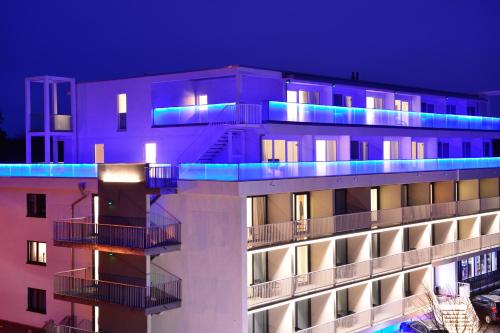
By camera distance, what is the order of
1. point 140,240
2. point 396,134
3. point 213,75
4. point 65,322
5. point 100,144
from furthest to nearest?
1. point 396,134
2. point 100,144
3. point 213,75
4. point 65,322
5. point 140,240

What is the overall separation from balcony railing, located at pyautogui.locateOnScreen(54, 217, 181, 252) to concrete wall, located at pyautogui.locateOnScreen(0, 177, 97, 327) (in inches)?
61.6

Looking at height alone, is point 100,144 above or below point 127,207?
above

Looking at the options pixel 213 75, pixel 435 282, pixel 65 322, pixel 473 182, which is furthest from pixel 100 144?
pixel 473 182

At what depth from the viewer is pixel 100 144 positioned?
3978cm

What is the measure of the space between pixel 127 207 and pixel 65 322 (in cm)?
688

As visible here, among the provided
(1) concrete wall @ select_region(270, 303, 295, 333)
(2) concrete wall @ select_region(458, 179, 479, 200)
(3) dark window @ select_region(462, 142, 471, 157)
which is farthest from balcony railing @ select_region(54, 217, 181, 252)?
Answer: (3) dark window @ select_region(462, 142, 471, 157)

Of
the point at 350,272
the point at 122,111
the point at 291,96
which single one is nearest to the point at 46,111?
the point at 122,111

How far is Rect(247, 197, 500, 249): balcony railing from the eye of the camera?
2980cm

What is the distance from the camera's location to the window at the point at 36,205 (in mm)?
34562

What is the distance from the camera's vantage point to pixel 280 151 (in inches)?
1521

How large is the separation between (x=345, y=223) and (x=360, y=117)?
8480 millimetres

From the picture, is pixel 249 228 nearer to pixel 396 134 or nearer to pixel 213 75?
pixel 213 75

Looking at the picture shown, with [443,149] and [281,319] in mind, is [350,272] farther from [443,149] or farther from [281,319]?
[443,149]

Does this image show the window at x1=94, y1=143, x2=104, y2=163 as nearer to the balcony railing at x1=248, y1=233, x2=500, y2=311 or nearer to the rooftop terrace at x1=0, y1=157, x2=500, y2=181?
the rooftop terrace at x1=0, y1=157, x2=500, y2=181
